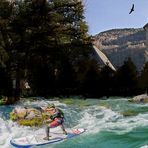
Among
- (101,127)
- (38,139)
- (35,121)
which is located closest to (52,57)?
(35,121)

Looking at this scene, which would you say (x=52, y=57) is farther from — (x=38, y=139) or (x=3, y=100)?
(x=38, y=139)

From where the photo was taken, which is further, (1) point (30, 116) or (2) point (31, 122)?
(1) point (30, 116)

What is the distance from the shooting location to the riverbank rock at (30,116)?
27469 millimetres

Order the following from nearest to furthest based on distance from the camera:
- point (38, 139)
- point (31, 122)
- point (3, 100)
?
point (38, 139) < point (31, 122) < point (3, 100)

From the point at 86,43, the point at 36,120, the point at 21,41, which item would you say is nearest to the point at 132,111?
the point at 36,120

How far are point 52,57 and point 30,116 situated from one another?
87.3 feet

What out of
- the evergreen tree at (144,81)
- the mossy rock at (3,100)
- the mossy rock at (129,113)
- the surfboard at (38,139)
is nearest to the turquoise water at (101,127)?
the mossy rock at (129,113)

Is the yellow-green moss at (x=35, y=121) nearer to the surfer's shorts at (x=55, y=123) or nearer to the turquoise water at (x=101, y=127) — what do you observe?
the turquoise water at (x=101, y=127)

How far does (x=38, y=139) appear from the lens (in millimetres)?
23359

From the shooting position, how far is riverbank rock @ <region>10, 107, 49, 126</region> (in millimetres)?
27469

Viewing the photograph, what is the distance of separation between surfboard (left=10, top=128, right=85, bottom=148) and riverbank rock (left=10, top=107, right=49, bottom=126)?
9.35 feet

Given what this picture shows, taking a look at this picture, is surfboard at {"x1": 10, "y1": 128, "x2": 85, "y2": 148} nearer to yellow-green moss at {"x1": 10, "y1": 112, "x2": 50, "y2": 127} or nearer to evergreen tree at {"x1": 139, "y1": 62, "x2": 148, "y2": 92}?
yellow-green moss at {"x1": 10, "y1": 112, "x2": 50, "y2": 127}

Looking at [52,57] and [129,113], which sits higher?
[52,57]

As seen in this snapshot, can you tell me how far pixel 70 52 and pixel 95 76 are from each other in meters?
4.54
